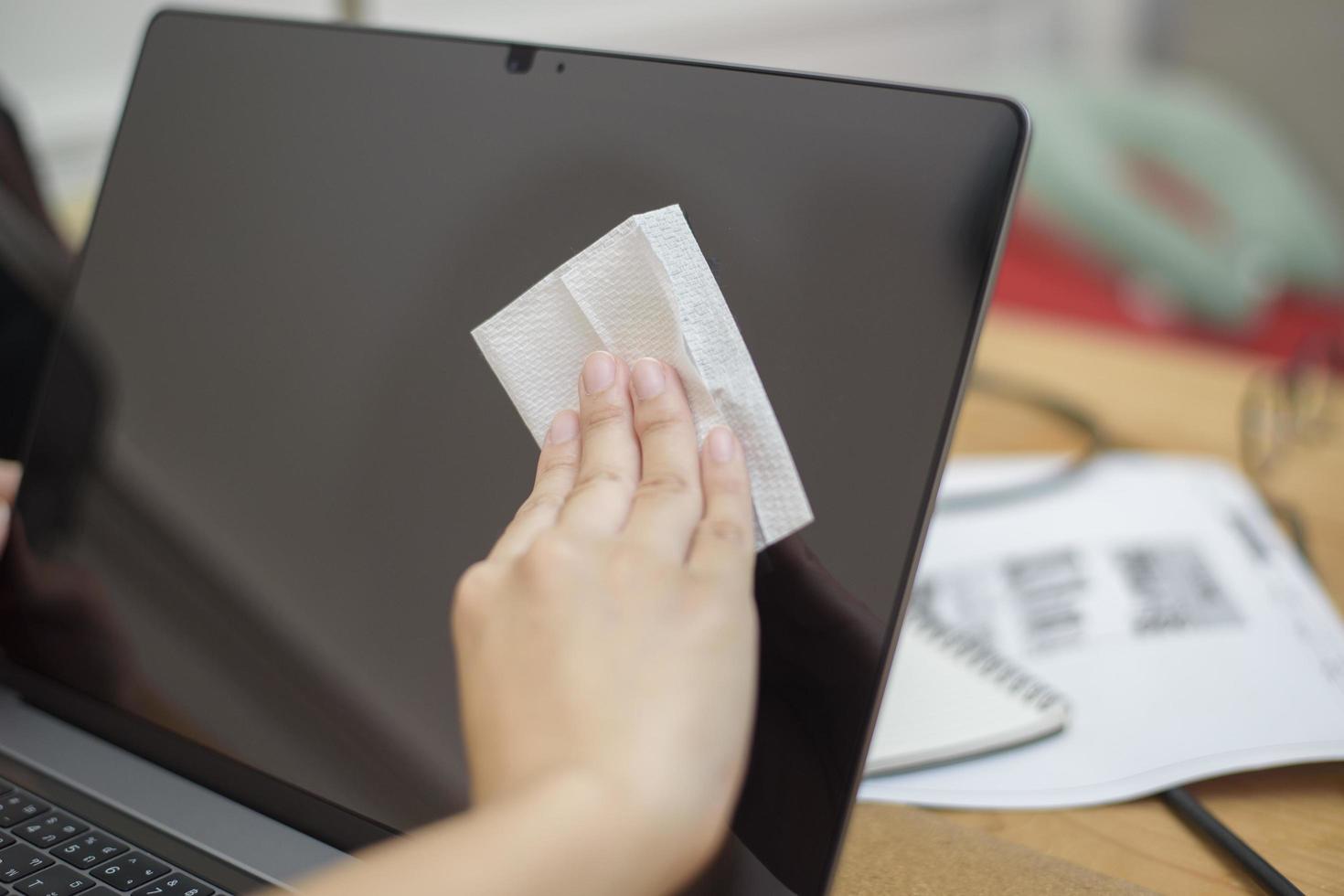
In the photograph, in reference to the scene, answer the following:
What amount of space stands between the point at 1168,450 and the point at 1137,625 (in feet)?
0.82

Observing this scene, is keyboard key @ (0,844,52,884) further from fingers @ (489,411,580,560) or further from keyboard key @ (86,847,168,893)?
fingers @ (489,411,580,560)

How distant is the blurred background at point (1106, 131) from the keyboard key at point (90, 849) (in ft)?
3.18

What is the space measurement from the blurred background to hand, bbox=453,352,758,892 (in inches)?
42.3

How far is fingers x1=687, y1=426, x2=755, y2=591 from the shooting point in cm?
30

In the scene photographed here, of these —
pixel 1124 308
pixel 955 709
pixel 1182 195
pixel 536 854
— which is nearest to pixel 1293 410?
pixel 955 709

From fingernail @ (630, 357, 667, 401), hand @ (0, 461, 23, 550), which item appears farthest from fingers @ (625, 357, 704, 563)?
hand @ (0, 461, 23, 550)

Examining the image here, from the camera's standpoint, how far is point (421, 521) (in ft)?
1.31

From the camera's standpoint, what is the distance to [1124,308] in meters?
1.67

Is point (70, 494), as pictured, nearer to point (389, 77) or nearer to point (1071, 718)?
point (389, 77)

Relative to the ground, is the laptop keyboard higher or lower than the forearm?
lower

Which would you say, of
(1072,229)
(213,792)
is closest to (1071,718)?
(213,792)

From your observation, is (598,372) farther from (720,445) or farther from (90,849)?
(90,849)

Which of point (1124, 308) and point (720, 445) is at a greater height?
point (720, 445)

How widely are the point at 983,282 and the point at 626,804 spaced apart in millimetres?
187
